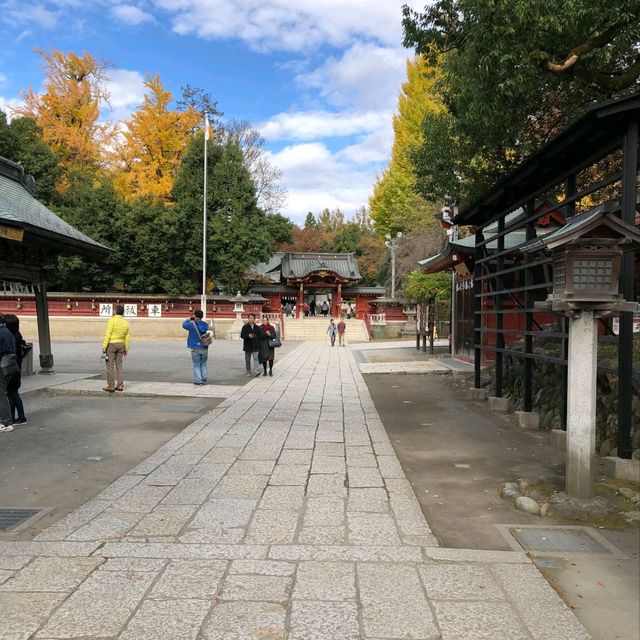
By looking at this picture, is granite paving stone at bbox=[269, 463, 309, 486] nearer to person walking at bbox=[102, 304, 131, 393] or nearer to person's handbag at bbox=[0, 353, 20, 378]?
person's handbag at bbox=[0, 353, 20, 378]

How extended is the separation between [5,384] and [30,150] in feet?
90.3

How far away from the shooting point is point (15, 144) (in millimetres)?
29188

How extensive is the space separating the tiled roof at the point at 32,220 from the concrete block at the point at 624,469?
946 cm

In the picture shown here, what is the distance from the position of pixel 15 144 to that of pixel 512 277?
88.8 feet

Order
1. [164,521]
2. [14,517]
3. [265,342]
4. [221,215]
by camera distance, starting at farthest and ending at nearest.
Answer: [221,215], [265,342], [14,517], [164,521]

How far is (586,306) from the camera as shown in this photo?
14.6ft

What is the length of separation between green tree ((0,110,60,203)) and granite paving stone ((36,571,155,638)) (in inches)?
1187

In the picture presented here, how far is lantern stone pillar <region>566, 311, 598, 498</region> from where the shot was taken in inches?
174

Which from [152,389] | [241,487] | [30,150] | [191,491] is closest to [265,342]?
[152,389]

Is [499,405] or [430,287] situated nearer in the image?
[499,405]

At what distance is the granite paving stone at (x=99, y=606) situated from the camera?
8.56ft

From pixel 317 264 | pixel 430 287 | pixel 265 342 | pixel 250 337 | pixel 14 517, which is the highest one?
pixel 317 264

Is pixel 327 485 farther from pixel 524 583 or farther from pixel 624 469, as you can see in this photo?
pixel 624 469

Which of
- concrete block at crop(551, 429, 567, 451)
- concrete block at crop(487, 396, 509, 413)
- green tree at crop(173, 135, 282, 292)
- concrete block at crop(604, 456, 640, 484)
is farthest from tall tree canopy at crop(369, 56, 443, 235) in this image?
concrete block at crop(604, 456, 640, 484)
